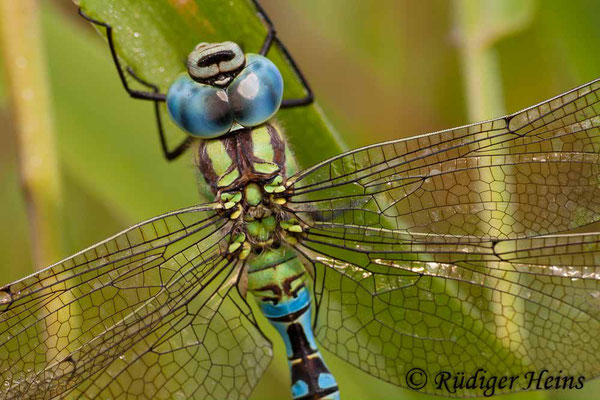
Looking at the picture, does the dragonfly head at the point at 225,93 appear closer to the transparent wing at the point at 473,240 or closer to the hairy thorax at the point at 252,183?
the hairy thorax at the point at 252,183

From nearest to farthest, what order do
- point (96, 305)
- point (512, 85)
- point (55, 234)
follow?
1. point (96, 305)
2. point (55, 234)
3. point (512, 85)

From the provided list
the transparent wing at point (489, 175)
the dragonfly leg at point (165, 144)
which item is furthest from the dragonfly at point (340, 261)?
the dragonfly leg at point (165, 144)

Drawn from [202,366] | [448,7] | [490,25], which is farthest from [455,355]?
[448,7]

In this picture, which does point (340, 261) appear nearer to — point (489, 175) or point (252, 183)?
point (252, 183)

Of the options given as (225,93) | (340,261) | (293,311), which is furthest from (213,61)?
(293,311)

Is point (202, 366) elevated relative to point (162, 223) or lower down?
lower down

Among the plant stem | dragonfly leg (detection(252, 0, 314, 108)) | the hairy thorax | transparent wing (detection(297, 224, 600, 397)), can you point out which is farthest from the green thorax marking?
the plant stem

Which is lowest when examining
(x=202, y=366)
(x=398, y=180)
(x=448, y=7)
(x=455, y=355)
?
(x=455, y=355)

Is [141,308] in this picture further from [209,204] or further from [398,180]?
[398,180]

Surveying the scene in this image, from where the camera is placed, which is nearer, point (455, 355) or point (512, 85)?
point (455, 355)
